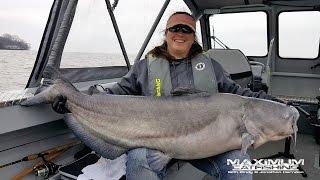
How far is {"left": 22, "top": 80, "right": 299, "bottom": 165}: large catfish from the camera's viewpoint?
2.32 meters

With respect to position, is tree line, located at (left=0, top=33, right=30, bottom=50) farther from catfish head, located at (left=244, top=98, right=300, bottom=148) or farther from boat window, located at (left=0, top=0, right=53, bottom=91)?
Result: catfish head, located at (left=244, top=98, right=300, bottom=148)

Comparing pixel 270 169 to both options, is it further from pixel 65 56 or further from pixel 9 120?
pixel 9 120

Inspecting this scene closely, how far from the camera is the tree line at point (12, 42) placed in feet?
8.88

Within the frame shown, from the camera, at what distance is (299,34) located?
6.72m

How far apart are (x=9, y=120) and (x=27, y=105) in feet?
0.60

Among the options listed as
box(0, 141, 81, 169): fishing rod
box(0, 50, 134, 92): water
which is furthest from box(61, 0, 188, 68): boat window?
box(0, 141, 81, 169): fishing rod

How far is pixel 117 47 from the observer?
443 centimetres

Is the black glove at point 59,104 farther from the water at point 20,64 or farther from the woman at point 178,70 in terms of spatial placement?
the water at point 20,64

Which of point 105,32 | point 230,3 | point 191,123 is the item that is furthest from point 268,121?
point 230,3

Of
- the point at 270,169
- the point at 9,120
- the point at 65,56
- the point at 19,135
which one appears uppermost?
the point at 65,56

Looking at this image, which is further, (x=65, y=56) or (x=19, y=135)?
(x=65, y=56)

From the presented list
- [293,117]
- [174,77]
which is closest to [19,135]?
[174,77]

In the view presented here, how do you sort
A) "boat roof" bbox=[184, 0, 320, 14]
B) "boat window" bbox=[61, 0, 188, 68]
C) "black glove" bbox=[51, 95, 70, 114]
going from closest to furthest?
"black glove" bbox=[51, 95, 70, 114]
"boat window" bbox=[61, 0, 188, 68]
"boat roof" bbox=[184, 0, 320, 14]

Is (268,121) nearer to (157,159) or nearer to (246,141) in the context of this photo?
(246,141)
